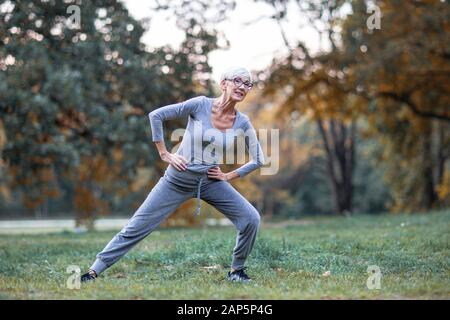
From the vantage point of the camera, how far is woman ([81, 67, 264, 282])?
6.59 metres

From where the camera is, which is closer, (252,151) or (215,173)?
(215,173)

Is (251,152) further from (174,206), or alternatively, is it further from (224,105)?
(174,206)

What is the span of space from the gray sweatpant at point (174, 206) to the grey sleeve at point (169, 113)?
406 millimetres

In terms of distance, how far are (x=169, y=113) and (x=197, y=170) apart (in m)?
0.66

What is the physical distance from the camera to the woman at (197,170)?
659cm

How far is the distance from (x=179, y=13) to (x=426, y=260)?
14.3m

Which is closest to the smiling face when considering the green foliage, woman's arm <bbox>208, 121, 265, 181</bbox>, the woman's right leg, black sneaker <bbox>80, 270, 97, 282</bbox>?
woman's arm <bbox>208, 121, 265, 181</bbox>

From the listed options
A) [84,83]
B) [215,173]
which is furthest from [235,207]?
[84,83]

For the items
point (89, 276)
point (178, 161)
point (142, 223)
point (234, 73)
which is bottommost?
point (89, 276)

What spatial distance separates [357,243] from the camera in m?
9.70

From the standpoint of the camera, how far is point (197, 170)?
663 centimetres

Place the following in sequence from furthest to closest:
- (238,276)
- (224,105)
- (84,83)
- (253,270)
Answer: (84,83)
(253,270)
(238,276)
(224,105)
